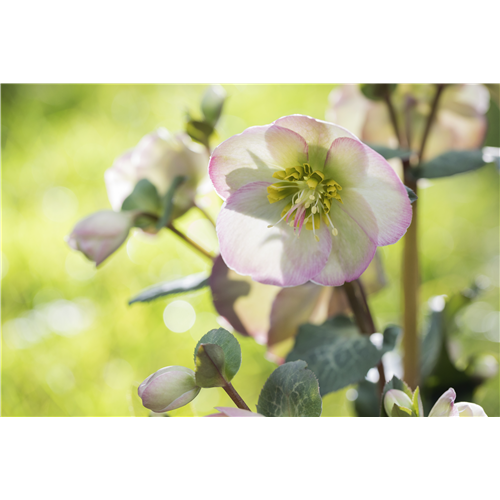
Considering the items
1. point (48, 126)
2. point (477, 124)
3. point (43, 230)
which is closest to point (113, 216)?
point (477, 124)

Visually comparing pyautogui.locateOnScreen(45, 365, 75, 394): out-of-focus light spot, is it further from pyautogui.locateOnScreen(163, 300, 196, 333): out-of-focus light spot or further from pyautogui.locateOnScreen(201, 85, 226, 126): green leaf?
pyautogui.locateOnScreen(201, 85, 226, 126): green leaf

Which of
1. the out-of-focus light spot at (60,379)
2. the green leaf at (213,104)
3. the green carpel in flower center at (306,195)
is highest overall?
the green leaf at (213,104)

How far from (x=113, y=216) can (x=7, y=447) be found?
0.48 feet

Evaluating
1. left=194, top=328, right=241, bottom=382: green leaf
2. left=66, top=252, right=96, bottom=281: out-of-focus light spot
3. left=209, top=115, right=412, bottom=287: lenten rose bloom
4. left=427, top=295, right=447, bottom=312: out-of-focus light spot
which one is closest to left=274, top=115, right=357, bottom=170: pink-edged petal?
left=209, top=115, right=412, bottom=287: lenten rose bloom

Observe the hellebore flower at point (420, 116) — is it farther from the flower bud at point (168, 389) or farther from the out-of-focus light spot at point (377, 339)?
the flower bud at point (168, 389)

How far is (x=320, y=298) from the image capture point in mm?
407

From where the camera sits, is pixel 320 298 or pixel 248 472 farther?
pixel 320 298

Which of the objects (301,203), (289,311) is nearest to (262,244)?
(301,203)

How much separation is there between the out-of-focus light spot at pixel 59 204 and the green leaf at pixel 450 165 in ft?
2.70

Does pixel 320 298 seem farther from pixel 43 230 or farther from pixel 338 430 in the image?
pixel 43 230

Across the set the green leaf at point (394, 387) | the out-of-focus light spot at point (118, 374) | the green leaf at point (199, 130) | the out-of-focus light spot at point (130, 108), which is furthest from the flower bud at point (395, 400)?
the out-of-focus light spot at point (130, 108)

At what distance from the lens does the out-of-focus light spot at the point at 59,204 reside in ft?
3.33

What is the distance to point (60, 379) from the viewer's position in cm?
80

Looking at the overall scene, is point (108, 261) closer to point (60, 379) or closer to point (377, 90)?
point (60, 379)
